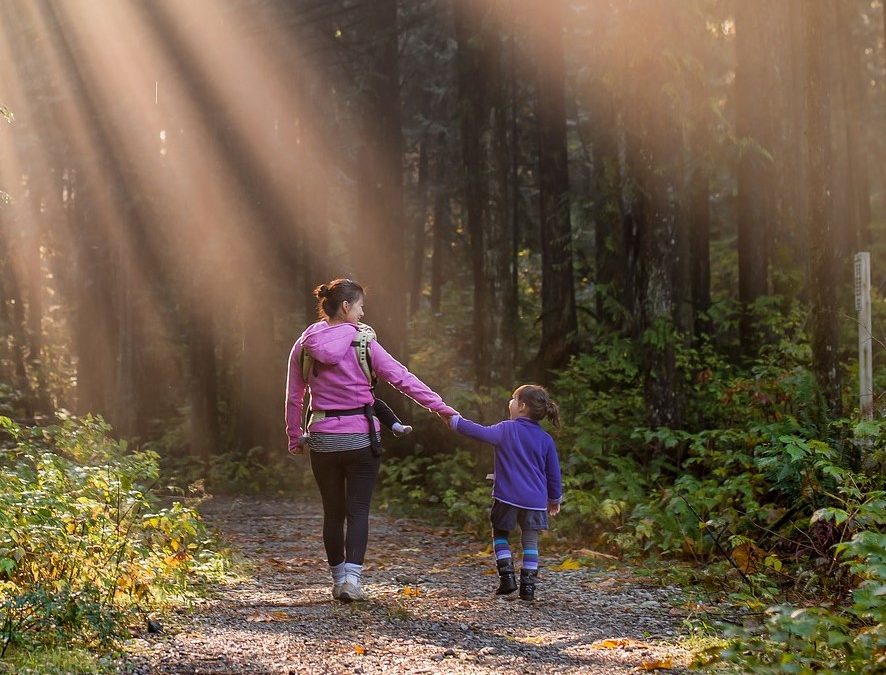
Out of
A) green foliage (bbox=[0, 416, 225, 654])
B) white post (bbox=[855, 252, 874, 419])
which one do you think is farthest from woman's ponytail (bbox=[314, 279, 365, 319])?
white post (bbox=[855, 252, 874, 419])

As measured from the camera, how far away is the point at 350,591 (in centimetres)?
745

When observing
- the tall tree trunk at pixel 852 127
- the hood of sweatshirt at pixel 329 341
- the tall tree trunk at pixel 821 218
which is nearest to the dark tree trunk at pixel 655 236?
the tall tree trunk at pixel 821 218

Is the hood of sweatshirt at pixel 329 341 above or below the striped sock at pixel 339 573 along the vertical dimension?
above

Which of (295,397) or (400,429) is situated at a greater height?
(295,397)

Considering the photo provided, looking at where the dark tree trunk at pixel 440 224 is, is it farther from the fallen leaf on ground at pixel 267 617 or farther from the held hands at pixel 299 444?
the fallen leaf on ground at pixel 267 617

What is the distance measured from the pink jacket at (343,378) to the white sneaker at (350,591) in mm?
1034

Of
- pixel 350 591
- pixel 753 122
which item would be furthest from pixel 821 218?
pixel 753 122

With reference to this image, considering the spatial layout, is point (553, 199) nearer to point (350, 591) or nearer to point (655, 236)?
point (655, 236)

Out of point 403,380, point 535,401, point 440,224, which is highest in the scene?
point 440,224

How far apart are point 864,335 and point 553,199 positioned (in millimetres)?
11358

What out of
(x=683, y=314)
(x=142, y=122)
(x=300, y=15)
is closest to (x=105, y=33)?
(x=142, y=122)

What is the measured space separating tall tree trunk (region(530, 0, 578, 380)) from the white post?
377 inches

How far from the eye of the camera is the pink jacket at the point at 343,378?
7438 mm

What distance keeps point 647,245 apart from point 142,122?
43.4 ft
